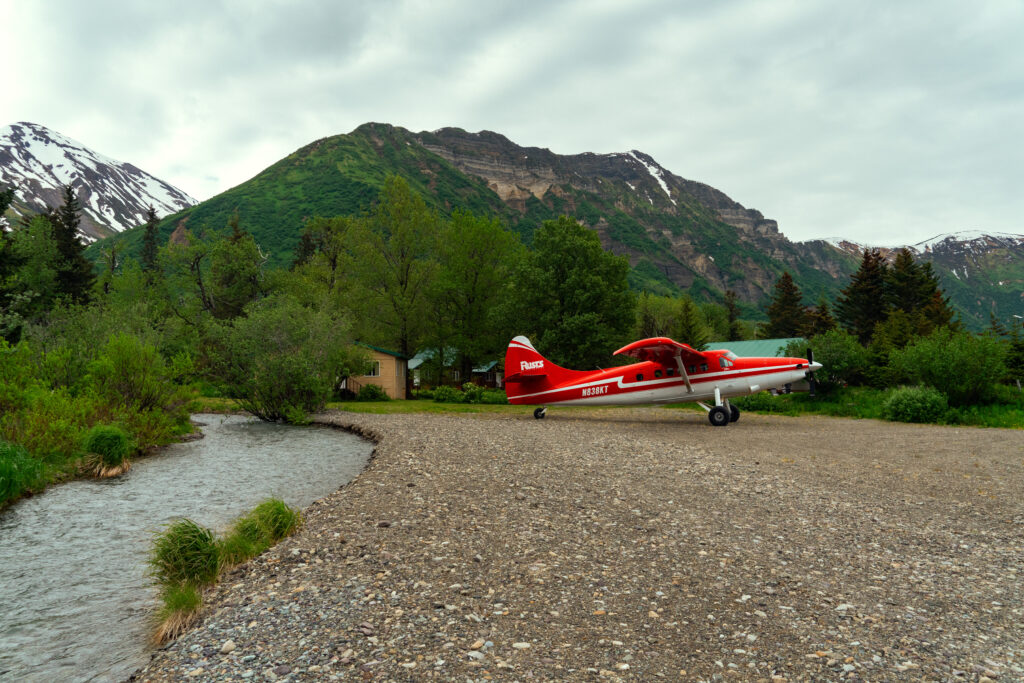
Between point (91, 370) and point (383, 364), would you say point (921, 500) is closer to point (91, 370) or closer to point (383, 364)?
point (91, 370)

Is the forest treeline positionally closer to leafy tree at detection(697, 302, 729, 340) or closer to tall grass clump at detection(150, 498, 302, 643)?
tall grass clump at detection(150, 498, 302, 643)

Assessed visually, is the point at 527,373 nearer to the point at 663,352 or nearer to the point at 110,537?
the point at 663,352

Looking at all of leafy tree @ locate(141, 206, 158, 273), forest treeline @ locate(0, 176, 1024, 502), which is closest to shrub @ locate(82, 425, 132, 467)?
forest treeline @ locate(0, 176, 1024, 502)

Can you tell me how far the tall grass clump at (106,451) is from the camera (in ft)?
38.5

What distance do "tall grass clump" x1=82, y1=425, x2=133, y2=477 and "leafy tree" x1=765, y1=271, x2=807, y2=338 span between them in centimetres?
7332

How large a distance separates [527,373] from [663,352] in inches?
227

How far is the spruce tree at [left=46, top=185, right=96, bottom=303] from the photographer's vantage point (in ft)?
137

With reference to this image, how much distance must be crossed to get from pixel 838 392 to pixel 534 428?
853 inches

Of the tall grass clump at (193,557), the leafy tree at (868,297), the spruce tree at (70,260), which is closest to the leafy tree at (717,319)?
the leafy tree at (868,297)

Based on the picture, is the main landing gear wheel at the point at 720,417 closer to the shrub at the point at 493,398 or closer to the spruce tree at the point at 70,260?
the shrub at the point at 493,398

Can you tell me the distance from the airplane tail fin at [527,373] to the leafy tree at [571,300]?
1278 centimetres

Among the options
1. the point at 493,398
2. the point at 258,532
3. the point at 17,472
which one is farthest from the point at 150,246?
the point at 258,532

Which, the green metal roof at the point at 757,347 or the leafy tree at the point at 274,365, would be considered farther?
the green metal roof at the point at 757,347

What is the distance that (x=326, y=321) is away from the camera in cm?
2519
